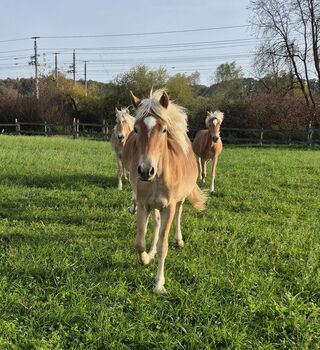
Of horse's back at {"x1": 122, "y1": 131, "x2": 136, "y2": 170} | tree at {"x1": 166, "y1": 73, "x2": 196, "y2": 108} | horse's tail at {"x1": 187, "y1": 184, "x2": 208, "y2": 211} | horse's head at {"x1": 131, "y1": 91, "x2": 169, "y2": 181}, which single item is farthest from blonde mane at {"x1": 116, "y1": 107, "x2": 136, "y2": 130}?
tree at {"x1": 166, "y1": 73, "x2": 196, "y2": 108}

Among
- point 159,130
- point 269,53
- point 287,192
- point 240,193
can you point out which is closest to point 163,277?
point 159,130

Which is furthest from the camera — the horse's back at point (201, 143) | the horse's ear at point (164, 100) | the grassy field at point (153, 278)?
the horse's back at point (201, 143)

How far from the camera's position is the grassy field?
118 inches

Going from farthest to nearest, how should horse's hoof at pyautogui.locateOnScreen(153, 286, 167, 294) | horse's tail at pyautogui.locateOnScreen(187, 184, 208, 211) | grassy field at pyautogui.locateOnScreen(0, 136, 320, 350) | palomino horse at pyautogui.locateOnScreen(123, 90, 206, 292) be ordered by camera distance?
horse's tail at pyautogui.locateOnScreen(187, 184, 208, 211) < horse's hoof at pyautogui.locateOnScreen(153, 286, 167, 294) < palomino horse at pyautogui.locateOnScreen(123, 90, 206, 292) < grassy field at pyautogui.locateOnScreen(0, 136, 320, 350)

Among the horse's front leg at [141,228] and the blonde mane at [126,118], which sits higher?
the blonde mane at [126,118]

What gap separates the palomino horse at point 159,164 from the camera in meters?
3.48

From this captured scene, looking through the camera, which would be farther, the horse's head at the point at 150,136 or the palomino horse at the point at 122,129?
the palomino horse at the point at 122,129

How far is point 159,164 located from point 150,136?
1.37 feet

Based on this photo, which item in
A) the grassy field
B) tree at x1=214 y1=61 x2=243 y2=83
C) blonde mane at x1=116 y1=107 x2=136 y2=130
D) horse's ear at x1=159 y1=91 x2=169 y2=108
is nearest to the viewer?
the grassy field

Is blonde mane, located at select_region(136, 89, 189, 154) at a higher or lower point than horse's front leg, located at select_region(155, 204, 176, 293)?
higher

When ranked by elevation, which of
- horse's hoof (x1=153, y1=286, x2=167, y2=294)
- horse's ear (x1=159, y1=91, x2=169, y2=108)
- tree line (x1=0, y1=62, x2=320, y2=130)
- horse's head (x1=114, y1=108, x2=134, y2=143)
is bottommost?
horse's hoof (x1=153, y1=286, x2=167, y2=294)

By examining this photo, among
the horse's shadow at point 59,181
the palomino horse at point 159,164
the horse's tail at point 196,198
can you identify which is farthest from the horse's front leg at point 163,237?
the horse's shadow at point 59,181

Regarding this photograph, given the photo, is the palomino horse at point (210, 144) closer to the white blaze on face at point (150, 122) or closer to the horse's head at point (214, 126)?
the horse's head at point (214, 126)

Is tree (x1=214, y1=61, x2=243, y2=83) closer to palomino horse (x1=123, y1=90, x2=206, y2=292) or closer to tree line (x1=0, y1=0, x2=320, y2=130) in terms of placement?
tree line (x1=0, y1=0, x2=320, y2=130)
